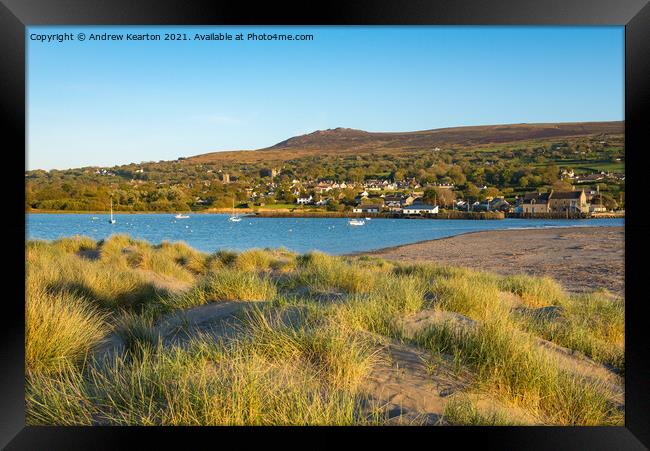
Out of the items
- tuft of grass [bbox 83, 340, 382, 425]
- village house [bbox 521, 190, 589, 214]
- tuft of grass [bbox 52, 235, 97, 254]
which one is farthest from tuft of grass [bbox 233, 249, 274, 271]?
village house [bbox 521, 190, 589, 214]

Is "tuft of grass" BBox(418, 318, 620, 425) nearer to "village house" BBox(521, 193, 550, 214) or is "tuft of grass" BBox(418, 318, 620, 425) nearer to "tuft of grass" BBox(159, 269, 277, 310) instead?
"tuft of grass" BBox(159, 269, 277, 310)

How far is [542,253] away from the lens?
17.7 metres

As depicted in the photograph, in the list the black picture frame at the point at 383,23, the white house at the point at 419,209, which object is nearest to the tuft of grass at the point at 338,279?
the black picture frame at the point at 383,23

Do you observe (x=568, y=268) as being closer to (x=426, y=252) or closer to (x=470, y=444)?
(x=426, y=252)

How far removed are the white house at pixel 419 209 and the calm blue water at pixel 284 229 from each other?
1.08 m

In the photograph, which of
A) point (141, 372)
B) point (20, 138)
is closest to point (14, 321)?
point (141, 372)

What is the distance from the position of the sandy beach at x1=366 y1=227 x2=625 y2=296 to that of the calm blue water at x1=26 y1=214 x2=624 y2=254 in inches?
30.1

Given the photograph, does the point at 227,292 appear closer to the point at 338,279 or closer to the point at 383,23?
the point at 338,279

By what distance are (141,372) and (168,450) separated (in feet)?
1.81

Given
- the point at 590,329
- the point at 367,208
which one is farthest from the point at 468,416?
the point at 367,208

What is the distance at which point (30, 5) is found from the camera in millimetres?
3107

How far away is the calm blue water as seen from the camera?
1639cm

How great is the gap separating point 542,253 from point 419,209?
626cm

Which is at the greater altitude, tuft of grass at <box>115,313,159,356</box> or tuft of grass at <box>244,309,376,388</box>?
tuft of grass at <box>244,309,376,388</box>
